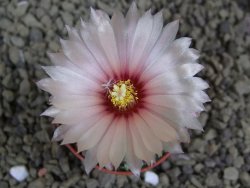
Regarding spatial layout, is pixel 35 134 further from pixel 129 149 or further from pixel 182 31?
pixel 182 31

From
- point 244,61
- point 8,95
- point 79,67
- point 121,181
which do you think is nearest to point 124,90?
point 79,67

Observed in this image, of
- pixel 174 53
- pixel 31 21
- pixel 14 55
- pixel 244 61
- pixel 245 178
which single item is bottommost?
pixel 245 178

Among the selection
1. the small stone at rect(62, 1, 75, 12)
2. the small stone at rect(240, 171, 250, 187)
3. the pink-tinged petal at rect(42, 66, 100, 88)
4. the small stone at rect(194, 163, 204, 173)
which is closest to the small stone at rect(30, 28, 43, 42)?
the small stone at rect(62, 1, 75, 12)

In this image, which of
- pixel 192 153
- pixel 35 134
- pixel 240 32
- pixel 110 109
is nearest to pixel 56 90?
pixel 110 109

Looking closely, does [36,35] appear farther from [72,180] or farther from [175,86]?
[175,86]

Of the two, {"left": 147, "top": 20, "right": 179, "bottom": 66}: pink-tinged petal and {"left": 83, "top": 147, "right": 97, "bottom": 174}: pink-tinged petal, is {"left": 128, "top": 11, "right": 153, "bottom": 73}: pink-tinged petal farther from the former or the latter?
{"left": 83, "top": 147, "right": 97, "bottom": 174}: pink-tinged petal

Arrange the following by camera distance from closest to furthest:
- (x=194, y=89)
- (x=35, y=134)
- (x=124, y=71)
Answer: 1. (x=194, y=89)
2. (x=124, y=71)
3. (x=35, y=134)

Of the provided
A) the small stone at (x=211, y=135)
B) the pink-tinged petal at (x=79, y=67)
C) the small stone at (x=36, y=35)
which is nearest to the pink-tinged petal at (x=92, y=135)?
the pink-tinged petal at (x=79, y=67)
